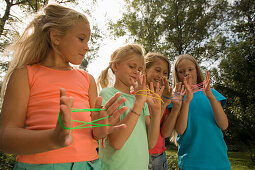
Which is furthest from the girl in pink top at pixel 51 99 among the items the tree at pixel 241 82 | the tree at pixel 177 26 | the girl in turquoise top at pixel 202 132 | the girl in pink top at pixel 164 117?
the tree at pixel 177 26

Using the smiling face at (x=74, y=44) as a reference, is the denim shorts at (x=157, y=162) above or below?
below

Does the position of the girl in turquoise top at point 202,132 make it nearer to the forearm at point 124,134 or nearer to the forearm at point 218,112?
the forearm at point 218,112

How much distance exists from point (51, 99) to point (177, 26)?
17.7 m

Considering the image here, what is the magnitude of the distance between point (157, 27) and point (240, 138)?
41.8ft

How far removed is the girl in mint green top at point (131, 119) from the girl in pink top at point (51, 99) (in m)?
0.30

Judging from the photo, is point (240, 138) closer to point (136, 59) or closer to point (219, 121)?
point (219, 121)

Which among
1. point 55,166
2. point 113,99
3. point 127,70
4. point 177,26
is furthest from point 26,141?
point 177,26

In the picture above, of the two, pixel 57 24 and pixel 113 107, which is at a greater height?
pixel 57 24

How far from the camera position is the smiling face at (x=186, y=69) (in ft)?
10.5

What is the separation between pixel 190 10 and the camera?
1666 centimetres

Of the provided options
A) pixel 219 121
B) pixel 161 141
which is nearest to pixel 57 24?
pixel 161 141

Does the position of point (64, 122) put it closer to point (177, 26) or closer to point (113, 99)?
point (113, 99)

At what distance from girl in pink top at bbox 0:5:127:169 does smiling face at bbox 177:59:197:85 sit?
194 centimetres

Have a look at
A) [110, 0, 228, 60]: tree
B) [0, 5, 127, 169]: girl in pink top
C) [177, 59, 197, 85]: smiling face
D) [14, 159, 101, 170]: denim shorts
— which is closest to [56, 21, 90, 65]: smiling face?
[0, 5, 127, 169]: girl in pink top
